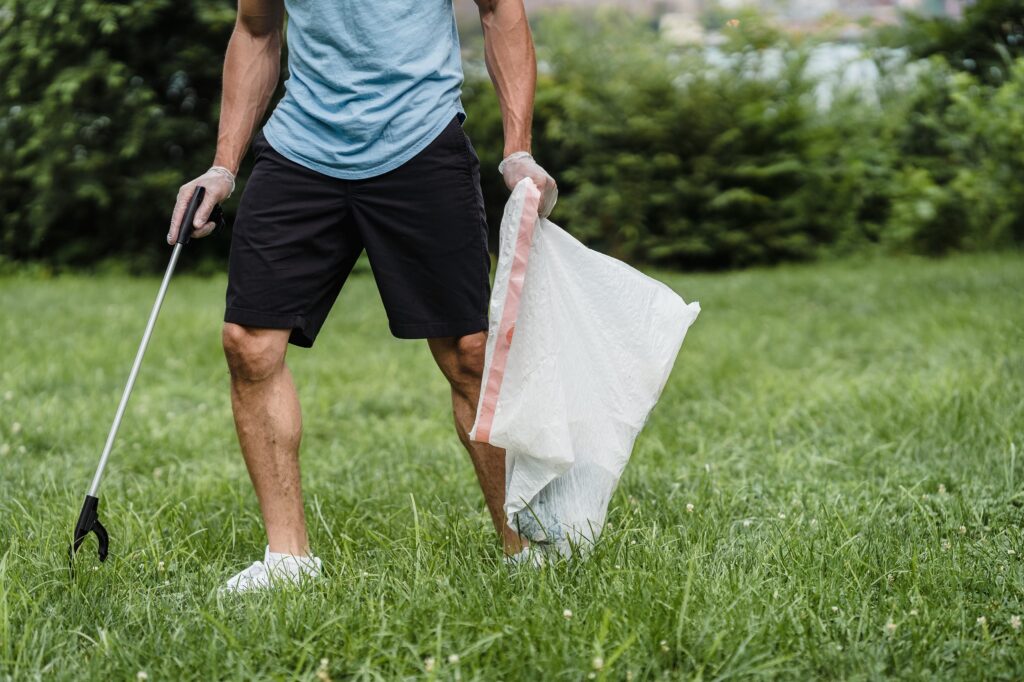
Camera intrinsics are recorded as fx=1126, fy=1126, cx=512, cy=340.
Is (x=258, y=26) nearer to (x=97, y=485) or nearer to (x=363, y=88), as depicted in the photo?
(x=363, y=88)

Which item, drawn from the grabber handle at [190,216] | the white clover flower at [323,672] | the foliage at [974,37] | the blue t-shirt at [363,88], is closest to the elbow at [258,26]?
the blue t-shirt at [363,88]

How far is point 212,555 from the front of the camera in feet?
10.0

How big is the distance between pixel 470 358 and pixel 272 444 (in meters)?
0.55

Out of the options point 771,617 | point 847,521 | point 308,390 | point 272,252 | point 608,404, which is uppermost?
point 272,252

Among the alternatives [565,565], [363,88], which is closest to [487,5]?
[363,88]

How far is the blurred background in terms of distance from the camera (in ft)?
39.3

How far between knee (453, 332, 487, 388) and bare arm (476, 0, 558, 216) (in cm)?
37

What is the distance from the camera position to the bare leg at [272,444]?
9.40ft

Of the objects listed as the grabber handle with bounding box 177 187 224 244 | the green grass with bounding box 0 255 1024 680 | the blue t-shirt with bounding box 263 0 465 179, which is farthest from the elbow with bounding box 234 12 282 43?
the green grass with bounding box 0 255 1024 680

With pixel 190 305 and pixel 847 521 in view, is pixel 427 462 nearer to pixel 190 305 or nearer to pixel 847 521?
pixel 847 521

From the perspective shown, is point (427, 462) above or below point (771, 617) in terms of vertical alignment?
below

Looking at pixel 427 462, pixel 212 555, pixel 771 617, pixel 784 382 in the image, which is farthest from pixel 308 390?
pixel 771 617

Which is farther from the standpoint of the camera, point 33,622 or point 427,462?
point 427,462

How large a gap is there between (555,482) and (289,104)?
3.86 ft
